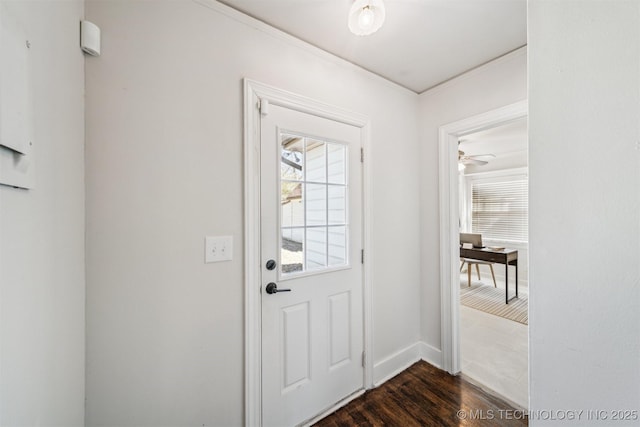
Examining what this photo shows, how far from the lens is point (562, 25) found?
0.50 m

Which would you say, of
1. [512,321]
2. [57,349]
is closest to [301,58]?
[57,349]

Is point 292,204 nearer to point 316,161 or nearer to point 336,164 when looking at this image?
point 316,161

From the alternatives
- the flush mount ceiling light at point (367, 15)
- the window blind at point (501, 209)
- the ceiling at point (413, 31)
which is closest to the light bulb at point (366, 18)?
the flush mount ceiling light at point (367, 15)

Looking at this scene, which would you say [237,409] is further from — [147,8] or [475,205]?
[475,205]

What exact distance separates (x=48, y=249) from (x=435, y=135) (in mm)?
2420

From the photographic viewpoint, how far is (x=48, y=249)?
0.71m

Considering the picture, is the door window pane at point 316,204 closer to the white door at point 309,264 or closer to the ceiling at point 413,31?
the white door at point 309,264

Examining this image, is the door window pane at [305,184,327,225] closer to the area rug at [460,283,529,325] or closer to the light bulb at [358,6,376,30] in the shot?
the light bulb at [358,6,376,30]

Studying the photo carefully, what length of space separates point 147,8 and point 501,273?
19.4 ft

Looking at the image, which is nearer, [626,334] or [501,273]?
[626,334]

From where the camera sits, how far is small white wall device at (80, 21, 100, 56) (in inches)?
37.4

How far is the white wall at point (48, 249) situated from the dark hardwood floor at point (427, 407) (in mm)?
1407

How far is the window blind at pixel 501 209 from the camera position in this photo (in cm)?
440

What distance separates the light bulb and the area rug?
3601mm
